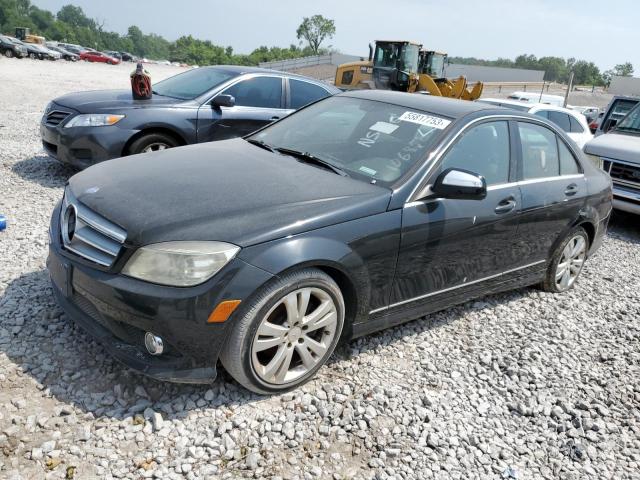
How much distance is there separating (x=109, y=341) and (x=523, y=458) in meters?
2.28

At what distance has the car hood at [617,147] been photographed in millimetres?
7590

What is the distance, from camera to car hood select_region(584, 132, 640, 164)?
7590mm

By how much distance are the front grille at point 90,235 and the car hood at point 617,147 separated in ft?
23.8

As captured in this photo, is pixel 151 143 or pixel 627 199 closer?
pixel 151 143

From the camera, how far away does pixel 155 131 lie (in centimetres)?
652

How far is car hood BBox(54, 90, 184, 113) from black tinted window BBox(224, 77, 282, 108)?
2.55 feet

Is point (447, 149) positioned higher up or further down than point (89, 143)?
higher up

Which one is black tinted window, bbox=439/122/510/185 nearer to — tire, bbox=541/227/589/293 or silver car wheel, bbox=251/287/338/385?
tire, bbox=541/227/589/293

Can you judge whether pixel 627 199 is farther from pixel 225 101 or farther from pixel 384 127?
pixel 225 101

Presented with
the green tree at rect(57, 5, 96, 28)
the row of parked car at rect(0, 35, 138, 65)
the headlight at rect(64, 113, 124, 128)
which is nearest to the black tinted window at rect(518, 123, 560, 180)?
the headlight at rect(64, 113, 124, 128)

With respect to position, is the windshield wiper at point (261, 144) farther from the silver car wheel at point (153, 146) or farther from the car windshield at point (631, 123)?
the car windshield at point (631, 123)

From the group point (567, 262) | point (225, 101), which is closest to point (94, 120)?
point (225, 101)

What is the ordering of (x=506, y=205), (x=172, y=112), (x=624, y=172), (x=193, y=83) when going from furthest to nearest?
(x=624, y=172) < (x=193, y=83) < (x=172, y=112) < (x=506, y=205)

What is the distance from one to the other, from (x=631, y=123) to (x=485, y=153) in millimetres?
6374
